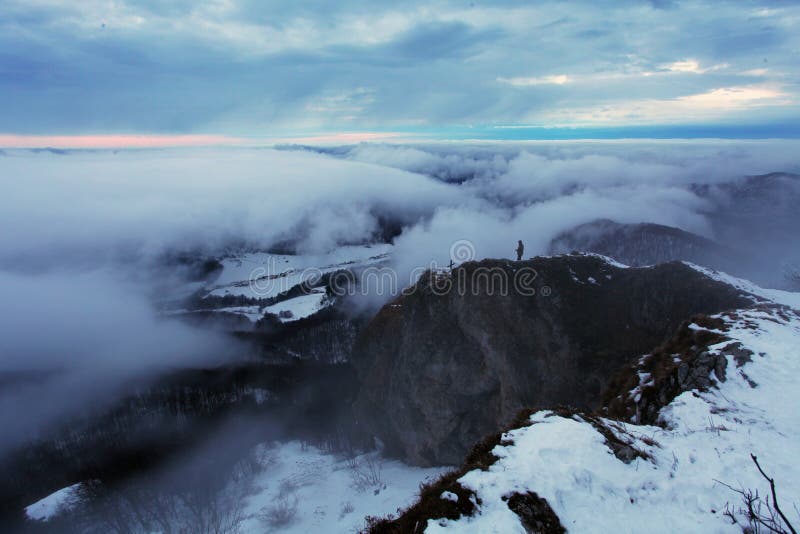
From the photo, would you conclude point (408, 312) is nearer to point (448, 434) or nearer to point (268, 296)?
point (448, 434)

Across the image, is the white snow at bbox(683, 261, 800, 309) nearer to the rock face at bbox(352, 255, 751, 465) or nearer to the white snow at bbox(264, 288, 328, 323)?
the rock face at bbox(352, 255, 751, 465)

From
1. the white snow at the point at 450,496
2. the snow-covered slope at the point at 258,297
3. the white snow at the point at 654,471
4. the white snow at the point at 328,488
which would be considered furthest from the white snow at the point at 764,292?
the snow-covered slope at the point at 258,297

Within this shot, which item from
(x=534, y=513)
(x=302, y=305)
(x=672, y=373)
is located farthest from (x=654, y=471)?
(x=302, y=305)

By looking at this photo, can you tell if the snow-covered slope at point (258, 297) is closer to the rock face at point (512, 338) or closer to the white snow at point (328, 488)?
the white snow at point (328, 488)

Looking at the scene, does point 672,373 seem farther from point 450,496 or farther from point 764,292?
point 764,292

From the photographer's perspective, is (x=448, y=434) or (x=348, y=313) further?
(x=348, y=313)

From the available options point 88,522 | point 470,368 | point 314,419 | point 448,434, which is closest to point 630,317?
point 470,368
